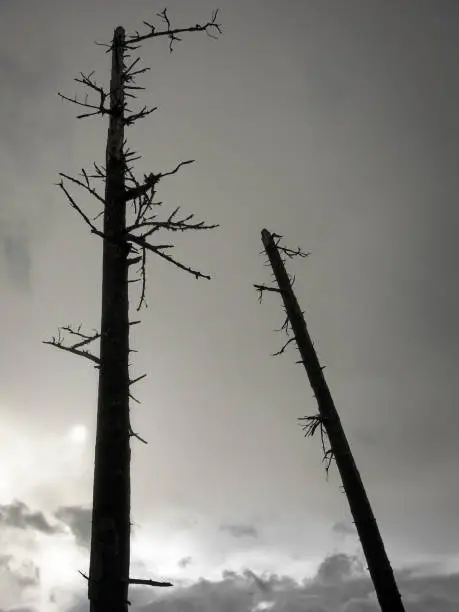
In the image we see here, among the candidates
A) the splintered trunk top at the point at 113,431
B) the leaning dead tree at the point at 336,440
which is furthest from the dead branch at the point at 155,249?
the leaning dead tree at the point at 336,440

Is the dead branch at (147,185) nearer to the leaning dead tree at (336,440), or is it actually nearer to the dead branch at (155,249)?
the dead branch at (155,249)

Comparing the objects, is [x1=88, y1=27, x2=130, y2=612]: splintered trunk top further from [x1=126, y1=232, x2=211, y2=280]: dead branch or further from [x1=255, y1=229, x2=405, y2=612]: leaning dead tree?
[x1=255, y1=229, x2=405, y2=612]: leaning dead tree

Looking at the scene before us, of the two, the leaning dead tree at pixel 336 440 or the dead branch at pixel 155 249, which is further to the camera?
the leaning dead tree at pixel 336 440

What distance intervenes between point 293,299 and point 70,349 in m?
6.76

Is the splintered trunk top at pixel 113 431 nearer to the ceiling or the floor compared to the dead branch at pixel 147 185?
nearer to the floor

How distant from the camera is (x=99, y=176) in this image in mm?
4473

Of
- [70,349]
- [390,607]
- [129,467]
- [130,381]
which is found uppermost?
[70,349]

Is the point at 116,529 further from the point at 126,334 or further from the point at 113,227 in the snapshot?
the point at 113,227

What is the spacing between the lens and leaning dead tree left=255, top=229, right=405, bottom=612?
7.30m

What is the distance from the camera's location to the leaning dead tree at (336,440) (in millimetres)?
7297

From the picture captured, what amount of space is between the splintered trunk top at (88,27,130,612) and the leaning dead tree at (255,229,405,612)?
5.76 m

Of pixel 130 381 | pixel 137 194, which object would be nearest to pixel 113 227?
pixel 137 194

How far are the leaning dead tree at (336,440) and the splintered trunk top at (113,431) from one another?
5.76 m

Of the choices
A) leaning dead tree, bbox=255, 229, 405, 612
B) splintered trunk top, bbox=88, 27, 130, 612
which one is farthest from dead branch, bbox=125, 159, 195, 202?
leaning dead tree, bbox=255, 229, 405, 612
